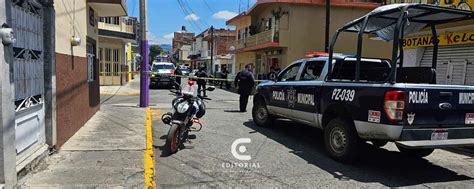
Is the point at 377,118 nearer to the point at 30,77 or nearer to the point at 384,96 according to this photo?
the point at 384,96

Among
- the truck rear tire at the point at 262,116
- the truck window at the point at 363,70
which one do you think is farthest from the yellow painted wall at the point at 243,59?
the truck window at the point at 363,70

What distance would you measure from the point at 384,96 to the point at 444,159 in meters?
2.73

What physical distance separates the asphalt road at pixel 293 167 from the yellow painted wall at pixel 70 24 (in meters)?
2.51

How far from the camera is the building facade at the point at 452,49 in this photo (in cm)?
1149

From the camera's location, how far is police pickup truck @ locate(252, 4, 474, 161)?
5.45 m

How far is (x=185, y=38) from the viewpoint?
99.0 meters

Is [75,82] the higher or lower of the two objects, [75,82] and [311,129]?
the higher

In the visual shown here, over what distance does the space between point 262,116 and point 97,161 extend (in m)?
4.97

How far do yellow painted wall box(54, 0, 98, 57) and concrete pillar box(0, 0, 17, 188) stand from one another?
211 cm

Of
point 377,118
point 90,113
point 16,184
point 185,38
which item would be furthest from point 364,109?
point 185,38

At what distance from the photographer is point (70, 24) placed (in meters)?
7.54

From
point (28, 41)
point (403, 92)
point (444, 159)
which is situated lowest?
point (444, 159)

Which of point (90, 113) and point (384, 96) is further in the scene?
point (90, 113)

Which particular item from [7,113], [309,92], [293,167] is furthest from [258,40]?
[7,113]
